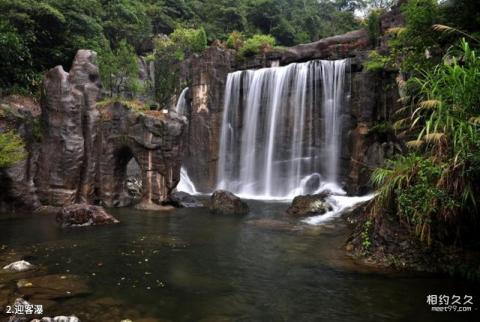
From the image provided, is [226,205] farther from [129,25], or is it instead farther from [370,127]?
[129,25]

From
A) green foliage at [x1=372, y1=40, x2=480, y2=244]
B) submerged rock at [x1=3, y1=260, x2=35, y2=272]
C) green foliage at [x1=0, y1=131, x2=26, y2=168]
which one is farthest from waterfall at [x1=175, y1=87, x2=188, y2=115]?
green foliage at [x1=372, y1=40, x2=480, y2=244]

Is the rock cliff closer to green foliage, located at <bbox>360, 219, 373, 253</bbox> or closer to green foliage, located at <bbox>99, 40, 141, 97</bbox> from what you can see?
green foliage, located at <bbox>99, 40, 141, 97</bbox>

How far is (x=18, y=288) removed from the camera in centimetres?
657

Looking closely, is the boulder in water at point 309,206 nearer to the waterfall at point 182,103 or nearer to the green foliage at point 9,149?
the green foliage at point 9,149

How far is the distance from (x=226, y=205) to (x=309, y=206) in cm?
325

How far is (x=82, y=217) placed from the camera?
498 inches

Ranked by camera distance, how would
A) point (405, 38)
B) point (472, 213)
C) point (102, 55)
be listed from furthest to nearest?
point (102, 55)
point (405, 38)
point (472, 213)

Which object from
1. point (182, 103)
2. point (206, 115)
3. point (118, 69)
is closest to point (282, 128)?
point (206, 115)

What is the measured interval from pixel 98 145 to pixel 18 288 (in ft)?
38.1

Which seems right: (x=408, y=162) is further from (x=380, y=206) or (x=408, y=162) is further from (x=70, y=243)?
(x=70, y=243)

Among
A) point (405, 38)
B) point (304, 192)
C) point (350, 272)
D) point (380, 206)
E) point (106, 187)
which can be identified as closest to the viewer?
point (350, 272)

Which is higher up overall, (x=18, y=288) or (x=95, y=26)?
(x=95, y=26)

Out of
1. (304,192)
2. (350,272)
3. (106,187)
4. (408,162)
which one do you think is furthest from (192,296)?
(304,192)

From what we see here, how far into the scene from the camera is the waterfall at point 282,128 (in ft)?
73.9
